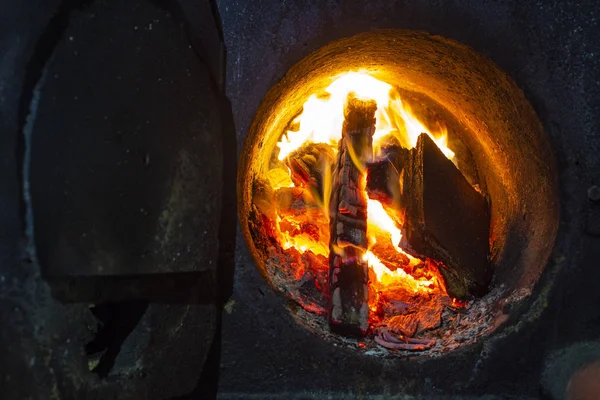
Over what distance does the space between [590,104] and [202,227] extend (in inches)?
54.5

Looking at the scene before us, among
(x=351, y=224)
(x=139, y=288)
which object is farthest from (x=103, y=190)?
(x=351, y=224)

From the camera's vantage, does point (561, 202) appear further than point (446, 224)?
No

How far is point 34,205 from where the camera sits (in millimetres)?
1154

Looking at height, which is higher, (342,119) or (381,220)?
(342,119)

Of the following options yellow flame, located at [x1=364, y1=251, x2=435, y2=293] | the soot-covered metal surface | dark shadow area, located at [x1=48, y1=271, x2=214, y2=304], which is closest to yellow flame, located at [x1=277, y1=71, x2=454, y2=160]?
yellow flame, located at [x1=364, y1=251, x2=435, y2=293]

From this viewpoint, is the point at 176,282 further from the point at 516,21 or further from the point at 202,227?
the point at 516,21

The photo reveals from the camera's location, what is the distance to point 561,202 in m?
1.68

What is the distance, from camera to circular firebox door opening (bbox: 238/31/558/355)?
185 cm

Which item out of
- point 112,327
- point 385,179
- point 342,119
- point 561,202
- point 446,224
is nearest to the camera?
point 112,327

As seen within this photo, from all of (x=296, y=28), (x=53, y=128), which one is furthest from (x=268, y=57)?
(x=53, y=128)

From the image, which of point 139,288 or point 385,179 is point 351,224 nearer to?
point 385,179

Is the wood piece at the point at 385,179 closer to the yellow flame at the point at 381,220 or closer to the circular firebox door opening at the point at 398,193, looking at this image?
the circular firebox door opening at the point at 398,193

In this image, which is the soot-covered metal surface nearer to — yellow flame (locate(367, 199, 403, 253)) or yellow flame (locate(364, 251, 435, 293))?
yellow flame (locate(364, 251, 435, 293))

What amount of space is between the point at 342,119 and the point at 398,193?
0.57m
